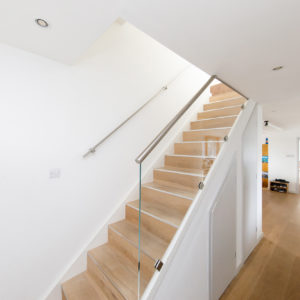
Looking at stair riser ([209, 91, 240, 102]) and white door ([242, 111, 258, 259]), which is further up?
stair riser ([209, 91, 240, 102])

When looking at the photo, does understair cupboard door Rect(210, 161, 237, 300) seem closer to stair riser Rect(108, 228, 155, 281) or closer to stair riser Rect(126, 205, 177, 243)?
stair riser Rect(126, 205, 177, 243)

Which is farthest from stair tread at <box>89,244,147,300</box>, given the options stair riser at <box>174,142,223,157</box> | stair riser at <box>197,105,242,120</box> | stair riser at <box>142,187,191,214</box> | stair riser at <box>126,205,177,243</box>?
stair riser at <box>197,105,242,120</box>

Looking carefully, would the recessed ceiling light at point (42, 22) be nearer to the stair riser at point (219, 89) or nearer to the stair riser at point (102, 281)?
the stair riser at point (102, 281)

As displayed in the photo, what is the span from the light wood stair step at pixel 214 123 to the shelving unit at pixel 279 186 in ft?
20.4

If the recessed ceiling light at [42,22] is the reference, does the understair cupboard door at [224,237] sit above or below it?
below

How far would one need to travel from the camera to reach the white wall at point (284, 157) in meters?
6.78

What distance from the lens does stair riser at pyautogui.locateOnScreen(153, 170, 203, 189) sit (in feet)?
6.66

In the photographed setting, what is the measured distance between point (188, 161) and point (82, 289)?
189 cm

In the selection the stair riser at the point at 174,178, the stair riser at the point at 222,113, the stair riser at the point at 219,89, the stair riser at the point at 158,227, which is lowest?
the stair riser at the point at 158,227

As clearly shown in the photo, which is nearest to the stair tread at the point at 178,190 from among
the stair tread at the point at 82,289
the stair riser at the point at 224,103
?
the stair tread at the point at 82,289

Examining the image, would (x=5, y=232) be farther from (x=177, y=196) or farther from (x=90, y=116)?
(x=177, y=196)

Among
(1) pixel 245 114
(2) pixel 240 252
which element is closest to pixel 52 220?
(2) pixel 240 252

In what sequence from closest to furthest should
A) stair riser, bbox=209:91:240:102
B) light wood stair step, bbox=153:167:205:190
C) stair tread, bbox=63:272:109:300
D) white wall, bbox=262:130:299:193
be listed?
1. stair tread, bbox=63:272:109:300
2. light wood stair step, bbox=153:167:205:190
3. stair riser, bbox=209:91:240:102
4. white wall, bbox=262:130:299:193

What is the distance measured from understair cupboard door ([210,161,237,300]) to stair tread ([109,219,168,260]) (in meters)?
0.57
